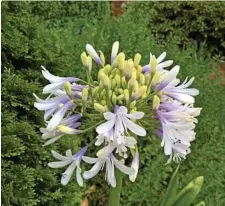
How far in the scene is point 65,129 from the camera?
6.08ft

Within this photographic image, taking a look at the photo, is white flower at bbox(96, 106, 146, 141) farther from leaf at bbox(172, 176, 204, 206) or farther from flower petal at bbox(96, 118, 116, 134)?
leaf at bbox(172, 176, 204, 206)

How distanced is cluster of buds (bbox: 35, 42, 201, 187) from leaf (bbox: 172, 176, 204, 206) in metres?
0.23

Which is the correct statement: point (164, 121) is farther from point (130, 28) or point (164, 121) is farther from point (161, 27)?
point (161, 27)

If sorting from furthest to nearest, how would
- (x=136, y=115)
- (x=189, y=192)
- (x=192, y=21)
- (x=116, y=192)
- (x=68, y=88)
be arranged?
(x=192, y=21), (x=189, y=192), (x=116, y=192), (x=68, y=88), (x=136, y=115)

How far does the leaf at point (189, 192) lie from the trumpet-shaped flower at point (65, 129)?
0.47 m

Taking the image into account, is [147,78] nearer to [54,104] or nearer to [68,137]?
[54,104]

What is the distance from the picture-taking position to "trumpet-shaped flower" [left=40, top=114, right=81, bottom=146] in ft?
6.10

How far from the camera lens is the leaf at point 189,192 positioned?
2135 millimetres

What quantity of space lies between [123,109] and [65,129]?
0.63 feet

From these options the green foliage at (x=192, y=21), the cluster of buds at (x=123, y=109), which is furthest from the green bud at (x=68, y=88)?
the green foliage at (x=192, y=21)

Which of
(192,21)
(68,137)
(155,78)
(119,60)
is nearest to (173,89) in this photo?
(155,78)

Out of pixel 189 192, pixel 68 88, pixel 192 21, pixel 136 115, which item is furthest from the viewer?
pixel 192 21

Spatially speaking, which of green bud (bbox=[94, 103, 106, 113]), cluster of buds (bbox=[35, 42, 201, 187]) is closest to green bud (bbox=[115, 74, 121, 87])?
cluster of buds (bbox=[35, 42, 201, 187])

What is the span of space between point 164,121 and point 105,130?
0.64 ft
